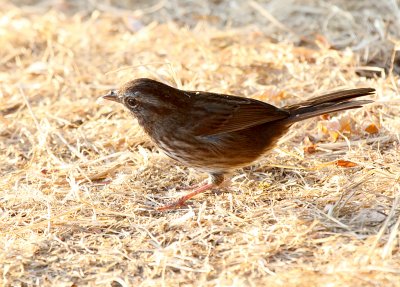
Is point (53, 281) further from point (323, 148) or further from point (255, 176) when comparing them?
point (323, 148)

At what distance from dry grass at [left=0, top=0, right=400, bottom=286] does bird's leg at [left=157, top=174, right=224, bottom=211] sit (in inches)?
3.8

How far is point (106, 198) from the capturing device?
5422 mm

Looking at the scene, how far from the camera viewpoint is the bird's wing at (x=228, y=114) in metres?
5.40

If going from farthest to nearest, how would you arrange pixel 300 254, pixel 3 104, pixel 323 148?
pixel 3 104 → pixel 323 148 → pixel 300 254

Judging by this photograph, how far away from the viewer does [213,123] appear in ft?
17.8

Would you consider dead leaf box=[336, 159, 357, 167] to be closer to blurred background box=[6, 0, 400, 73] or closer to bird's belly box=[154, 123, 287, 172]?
bird's belly box=[154, 123, 287, 172]

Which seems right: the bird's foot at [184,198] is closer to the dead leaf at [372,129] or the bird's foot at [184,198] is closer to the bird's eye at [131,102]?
the bird's eye at [131,102]

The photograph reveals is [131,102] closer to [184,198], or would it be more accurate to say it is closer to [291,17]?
[184,198]

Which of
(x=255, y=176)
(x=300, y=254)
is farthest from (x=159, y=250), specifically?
(x=255, y=176)

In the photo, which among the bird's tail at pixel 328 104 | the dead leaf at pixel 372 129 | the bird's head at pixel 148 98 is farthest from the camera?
the dead leaf at pixel 372 129

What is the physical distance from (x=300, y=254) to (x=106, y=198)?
172 centimetres

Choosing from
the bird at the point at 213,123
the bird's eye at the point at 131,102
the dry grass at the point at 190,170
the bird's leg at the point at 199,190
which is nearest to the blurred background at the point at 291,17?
the dry grass at the point at 190,170

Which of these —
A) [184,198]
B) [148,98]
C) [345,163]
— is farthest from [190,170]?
[345,163]

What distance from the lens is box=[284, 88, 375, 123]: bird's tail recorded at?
5211 mm
